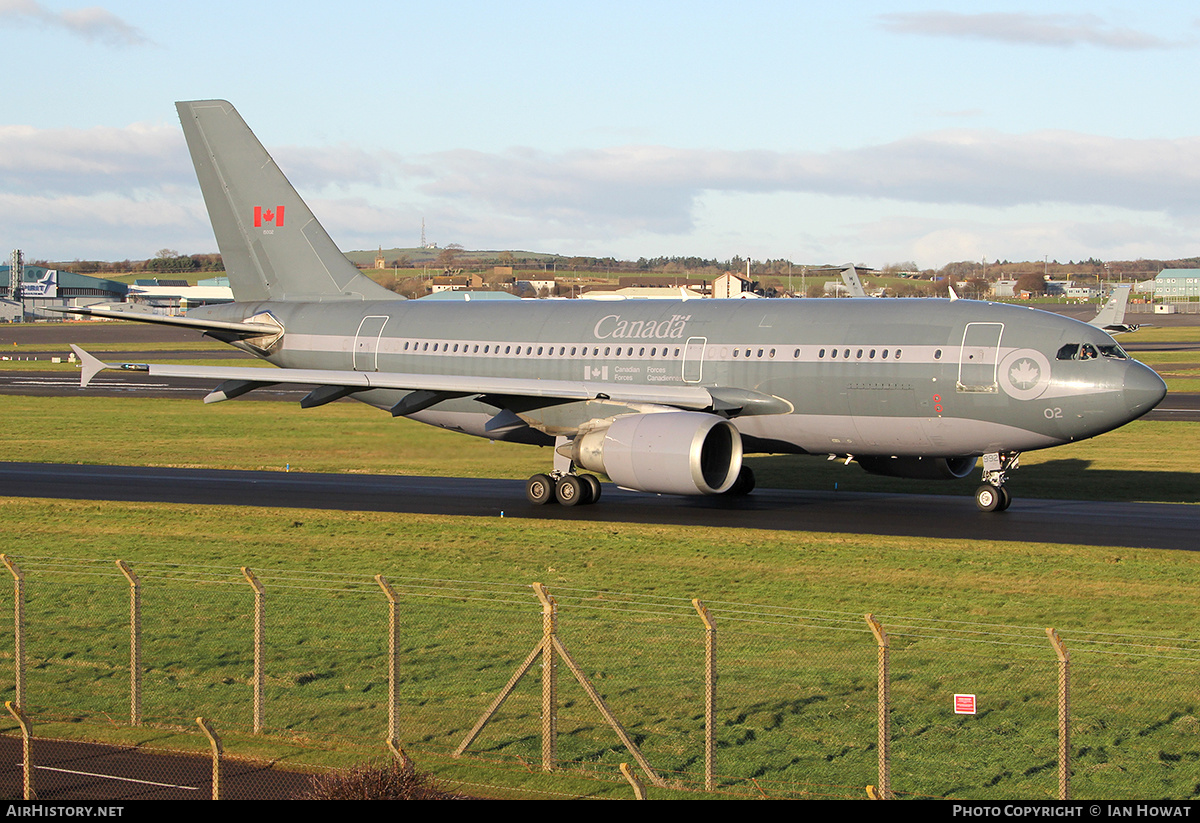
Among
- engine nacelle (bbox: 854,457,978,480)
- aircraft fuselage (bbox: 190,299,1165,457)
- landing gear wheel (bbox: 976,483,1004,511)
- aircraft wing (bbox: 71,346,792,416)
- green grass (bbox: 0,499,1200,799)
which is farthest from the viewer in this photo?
engine nacelle (bbox: 854,457,978,480)

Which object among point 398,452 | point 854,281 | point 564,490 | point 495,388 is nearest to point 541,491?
point 564,490

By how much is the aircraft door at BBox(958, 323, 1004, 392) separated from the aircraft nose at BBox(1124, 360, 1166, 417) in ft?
8.99

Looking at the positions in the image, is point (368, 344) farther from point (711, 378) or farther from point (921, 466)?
point (921, 466)

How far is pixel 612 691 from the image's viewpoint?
1650 centimetres

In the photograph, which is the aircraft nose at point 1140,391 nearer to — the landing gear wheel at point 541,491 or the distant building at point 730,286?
the landing gear wheel at point 541,491

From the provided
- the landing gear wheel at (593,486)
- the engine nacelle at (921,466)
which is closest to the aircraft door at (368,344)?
the landing gear wheel at (593,486)

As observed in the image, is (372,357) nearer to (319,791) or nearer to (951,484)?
(951,484)

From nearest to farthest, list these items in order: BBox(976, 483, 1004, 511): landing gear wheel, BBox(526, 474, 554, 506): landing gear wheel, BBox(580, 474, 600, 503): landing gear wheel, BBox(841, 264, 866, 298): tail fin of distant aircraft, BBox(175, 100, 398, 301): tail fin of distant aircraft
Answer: BBox(976, 483, 1004, 511): landing gear wheel < BBox(580, 474, 600, 503): landing gear wheel < BBox(526, 474, 554, 506): landing gear wheel < BBox(175, 100, 398, 301): tail fin of distant aircraft < BBox(841, 264, 866, 298): tail fin of distant aircraft

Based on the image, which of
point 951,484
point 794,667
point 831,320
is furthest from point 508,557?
point 951,484

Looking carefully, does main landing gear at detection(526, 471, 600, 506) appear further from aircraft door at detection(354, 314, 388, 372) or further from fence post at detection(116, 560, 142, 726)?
fence post at detection(116, 560, 142, 726)

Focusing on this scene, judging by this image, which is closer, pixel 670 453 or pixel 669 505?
pixel 670 453

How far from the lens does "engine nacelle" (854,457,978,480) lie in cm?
3133

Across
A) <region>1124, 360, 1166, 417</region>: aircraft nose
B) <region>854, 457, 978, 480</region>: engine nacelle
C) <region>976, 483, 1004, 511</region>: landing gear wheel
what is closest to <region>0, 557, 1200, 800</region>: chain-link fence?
<region>1124, 360, 1166, 417</region>: aircraft nose

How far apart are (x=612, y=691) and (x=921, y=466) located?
56.1 ft
